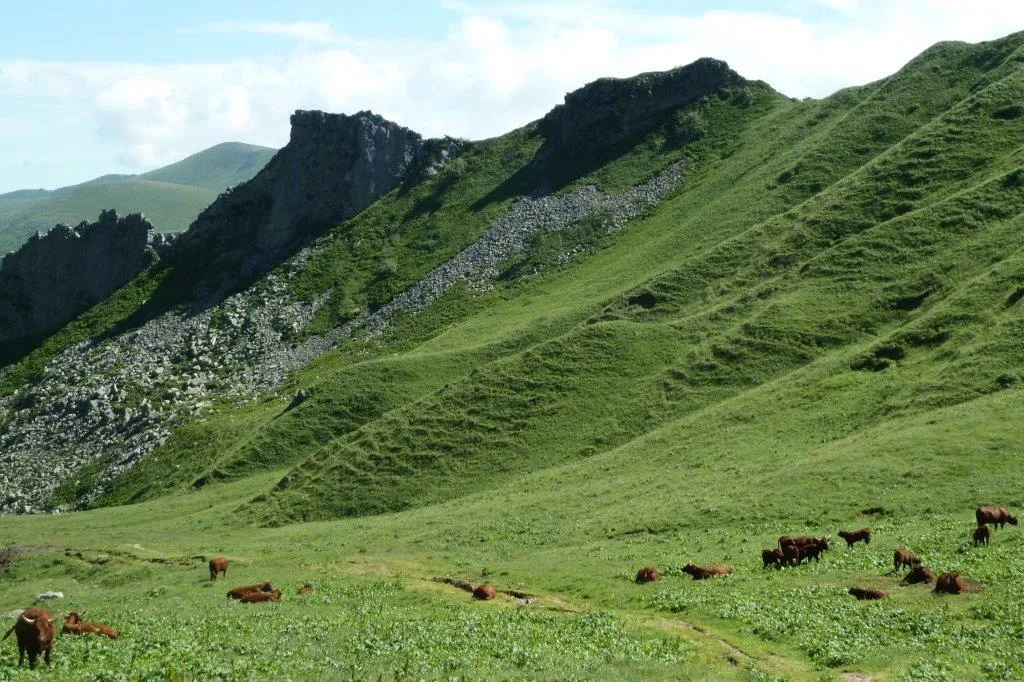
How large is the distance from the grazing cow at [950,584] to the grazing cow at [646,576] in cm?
1202

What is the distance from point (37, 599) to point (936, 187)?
99.4 meters

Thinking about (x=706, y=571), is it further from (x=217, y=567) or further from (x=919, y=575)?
(x=217, y=567)

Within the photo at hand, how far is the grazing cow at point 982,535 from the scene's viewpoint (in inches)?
Result: 1574

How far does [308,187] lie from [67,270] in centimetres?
4772

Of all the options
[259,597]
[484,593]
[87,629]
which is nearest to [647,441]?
[484,593]

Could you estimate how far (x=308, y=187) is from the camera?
182625 millimetres

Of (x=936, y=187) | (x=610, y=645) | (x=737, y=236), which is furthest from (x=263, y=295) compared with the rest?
(x=610, y=645)

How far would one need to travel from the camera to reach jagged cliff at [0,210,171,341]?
18188 cm

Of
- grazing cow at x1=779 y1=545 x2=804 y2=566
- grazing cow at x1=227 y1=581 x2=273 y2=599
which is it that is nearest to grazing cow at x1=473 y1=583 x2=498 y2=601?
grazing cow at x1=227 y1=581 x2=273 y2=599

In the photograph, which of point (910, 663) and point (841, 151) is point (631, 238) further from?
point (910, 663)

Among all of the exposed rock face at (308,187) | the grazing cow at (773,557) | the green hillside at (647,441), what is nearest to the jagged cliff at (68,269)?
the exposed rock face at (308,187)

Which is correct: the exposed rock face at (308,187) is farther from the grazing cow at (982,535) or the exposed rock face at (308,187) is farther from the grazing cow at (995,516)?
the grazing cow at (982,535)

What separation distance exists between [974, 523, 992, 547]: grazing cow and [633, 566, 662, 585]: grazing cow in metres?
12.8

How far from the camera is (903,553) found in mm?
37625
